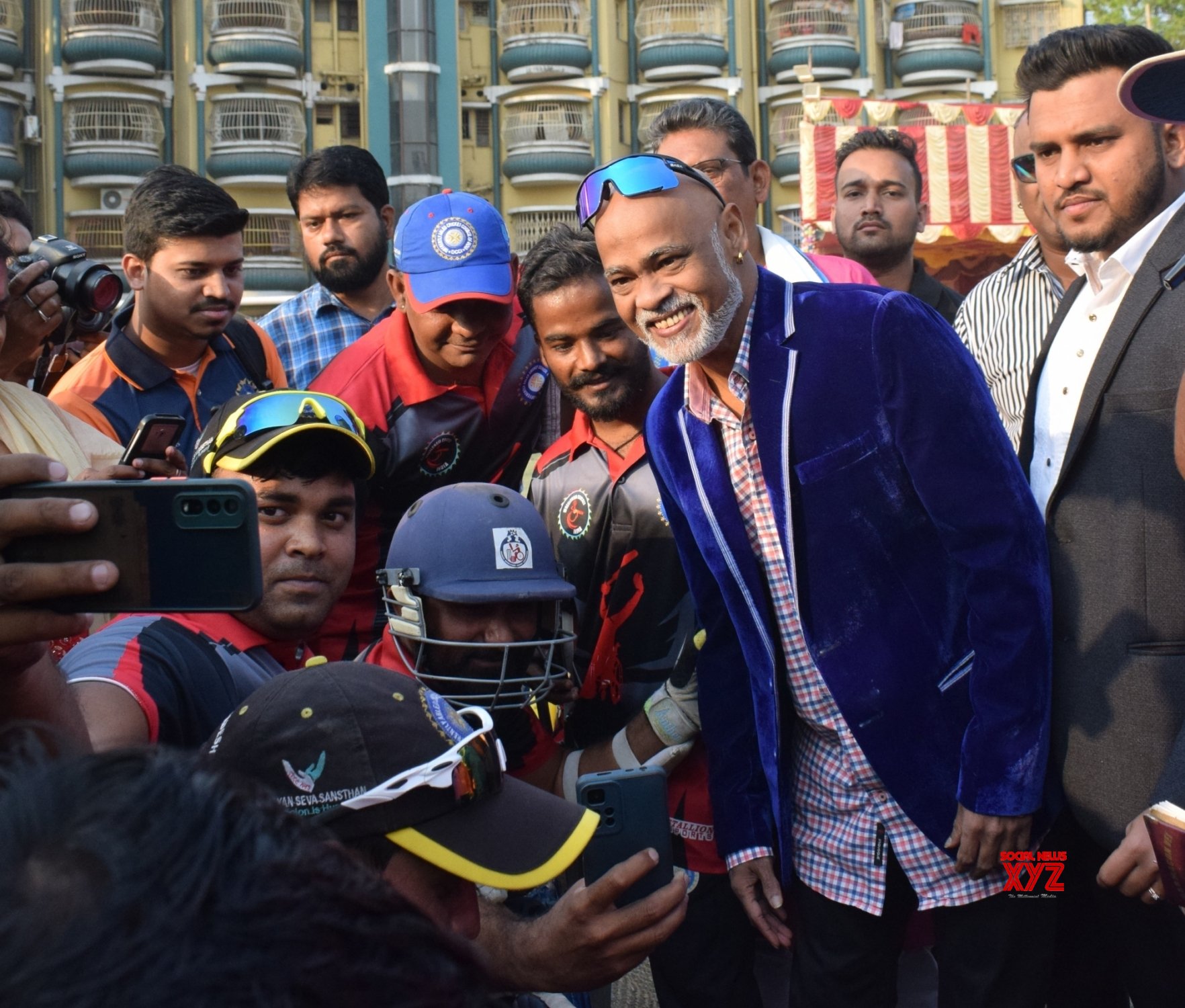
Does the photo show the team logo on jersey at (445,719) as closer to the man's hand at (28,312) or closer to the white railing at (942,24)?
the man's hand at (28,312)

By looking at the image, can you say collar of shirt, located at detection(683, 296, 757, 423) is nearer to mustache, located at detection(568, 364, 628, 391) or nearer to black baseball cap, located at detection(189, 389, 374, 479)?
mustache, located at detection(568, 364, 628, 391)

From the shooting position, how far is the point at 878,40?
111 ft

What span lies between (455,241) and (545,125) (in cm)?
2847

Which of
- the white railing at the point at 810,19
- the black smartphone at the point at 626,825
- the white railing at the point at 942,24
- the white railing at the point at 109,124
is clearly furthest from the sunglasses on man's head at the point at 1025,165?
the white railing at the point at 942,24

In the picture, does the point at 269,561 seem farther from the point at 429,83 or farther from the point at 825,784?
the point at 429,83

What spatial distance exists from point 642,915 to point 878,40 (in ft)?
113

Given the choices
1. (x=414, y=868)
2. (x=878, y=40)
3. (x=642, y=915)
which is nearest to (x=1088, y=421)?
(x=642, y=915)

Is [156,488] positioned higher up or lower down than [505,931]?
higher up

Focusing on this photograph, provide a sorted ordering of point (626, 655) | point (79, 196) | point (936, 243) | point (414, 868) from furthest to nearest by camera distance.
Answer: point (79, 196), point (936, 243), point (626, 655), point (414, 868)

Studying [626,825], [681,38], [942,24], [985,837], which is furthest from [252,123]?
[626,825]

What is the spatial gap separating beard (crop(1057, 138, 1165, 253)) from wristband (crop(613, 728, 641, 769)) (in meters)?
1.45

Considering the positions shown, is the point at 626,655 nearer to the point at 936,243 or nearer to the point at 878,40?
the point at 936,243

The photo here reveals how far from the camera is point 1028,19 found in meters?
34.2

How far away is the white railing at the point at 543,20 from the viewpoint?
31.4 meters
